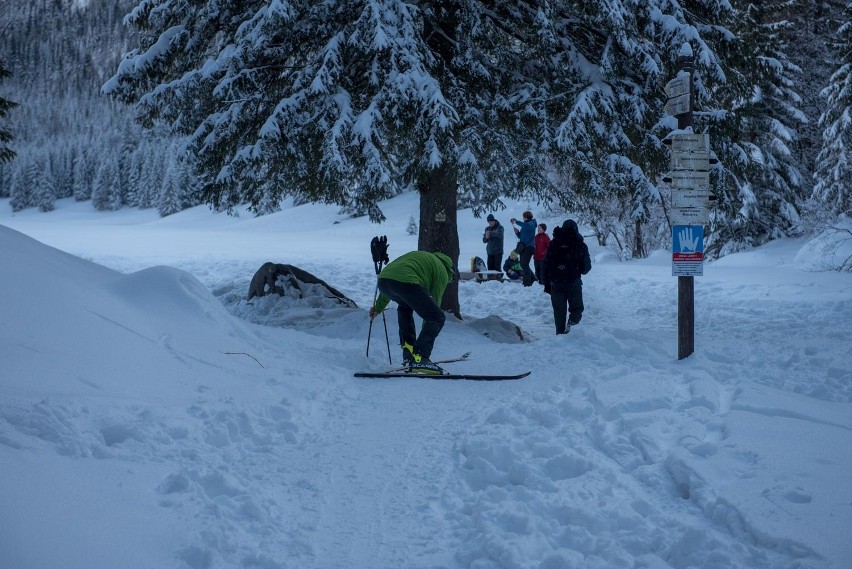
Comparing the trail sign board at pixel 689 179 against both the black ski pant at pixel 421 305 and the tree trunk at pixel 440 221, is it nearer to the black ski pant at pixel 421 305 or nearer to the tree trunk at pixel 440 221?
the black ski pant at pixel 421 305

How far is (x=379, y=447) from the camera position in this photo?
4.54 m

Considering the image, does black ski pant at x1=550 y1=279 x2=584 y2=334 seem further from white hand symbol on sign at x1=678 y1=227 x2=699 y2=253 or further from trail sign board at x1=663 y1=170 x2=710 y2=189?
trail sign board at x1=663 y1=170 x2=710 y2=189

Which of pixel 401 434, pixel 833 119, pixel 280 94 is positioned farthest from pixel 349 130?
pixel 833 119

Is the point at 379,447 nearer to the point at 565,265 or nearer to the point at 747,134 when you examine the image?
the point at 565,265

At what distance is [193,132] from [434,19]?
169 inches

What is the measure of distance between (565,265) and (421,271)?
3.55 metres

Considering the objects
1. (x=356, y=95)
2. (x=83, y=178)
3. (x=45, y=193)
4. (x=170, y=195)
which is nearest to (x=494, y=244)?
(x=356, y=95)

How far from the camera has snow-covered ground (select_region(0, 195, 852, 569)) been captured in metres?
2.85

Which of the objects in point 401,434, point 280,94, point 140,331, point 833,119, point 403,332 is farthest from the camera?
point 833,119

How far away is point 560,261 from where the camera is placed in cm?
987

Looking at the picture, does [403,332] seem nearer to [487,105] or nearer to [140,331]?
[140,331]

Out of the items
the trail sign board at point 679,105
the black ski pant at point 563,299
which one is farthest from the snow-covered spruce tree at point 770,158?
the trail sign board at point 679,105

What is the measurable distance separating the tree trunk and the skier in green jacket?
2.76 m

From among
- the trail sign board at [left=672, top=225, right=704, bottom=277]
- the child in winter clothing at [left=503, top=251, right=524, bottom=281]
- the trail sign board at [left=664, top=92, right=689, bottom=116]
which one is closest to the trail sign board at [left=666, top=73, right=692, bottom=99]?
the trail sign board at [left=664, top=92, right=689, bottom=116]
